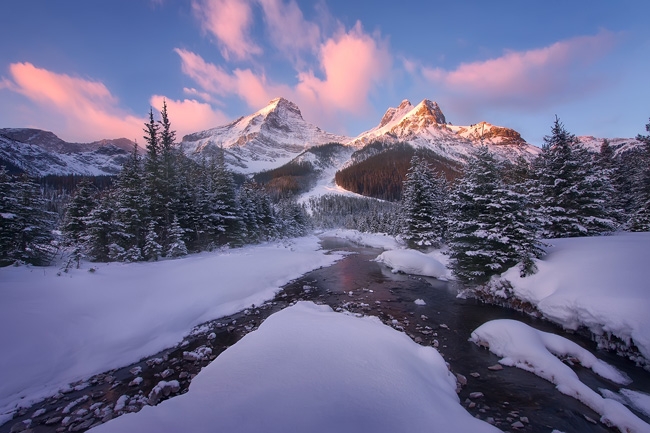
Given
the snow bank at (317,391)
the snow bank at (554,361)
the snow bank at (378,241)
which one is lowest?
the snow bank at (378,241)

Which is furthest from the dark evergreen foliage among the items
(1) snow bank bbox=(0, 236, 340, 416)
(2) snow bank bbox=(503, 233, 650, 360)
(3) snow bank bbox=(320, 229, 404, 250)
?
(1) snow bank bbox=(0, 236, 340, 416)

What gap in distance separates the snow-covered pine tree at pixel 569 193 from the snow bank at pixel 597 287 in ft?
13.7

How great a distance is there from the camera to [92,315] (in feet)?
32.1

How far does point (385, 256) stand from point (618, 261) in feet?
57.8

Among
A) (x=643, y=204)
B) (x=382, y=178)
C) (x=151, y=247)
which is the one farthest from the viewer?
(x=382, y=178)

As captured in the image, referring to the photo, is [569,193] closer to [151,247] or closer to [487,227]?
[487,227]

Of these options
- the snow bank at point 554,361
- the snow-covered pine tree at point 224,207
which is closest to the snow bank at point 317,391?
the snow bank at point 554,361

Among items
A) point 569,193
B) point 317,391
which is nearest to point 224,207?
point 317,391

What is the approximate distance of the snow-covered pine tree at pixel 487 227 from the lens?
15.1m

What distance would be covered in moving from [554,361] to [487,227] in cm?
988

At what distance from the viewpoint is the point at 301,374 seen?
5875 mm

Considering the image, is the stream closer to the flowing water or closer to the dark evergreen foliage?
the flowing water

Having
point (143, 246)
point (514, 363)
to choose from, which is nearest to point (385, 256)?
point (514, 363)

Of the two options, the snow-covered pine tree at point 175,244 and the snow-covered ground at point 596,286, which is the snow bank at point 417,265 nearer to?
the snow-covered ground at point 596,286
